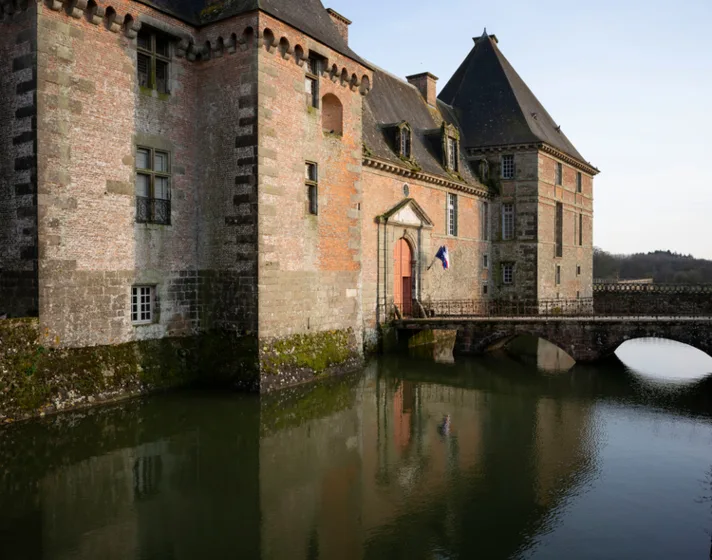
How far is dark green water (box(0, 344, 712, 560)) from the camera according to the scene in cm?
707

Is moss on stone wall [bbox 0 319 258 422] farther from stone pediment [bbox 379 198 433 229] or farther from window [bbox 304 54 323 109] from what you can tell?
stone pediment [bbox 379 198 433 229]

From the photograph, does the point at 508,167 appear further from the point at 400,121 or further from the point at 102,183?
the point at 102,183

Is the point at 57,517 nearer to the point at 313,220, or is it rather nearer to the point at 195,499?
the point at 195,499

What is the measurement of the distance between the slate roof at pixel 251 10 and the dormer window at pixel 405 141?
6.36 meters

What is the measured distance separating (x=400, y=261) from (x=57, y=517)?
16.8 m

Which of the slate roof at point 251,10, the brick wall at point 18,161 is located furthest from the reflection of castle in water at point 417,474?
the slate roof at point 251,10

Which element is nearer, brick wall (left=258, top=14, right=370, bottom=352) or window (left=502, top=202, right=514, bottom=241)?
brick wall (left=258, top=14, right=370, bottom=352)

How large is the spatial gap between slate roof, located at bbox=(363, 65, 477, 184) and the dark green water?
1082 cm

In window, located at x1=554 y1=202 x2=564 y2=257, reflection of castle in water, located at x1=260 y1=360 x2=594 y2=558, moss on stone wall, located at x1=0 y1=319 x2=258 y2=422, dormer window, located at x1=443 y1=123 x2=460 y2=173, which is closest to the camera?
reflection of castle in water, located at x1=260 y1=360 x2=594 y2=558

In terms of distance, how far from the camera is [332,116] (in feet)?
59.8

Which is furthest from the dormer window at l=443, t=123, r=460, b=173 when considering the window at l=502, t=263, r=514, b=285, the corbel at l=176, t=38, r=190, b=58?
the corbel at l=176, t=38, r=190, b=58

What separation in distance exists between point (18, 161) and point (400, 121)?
49.4 ft

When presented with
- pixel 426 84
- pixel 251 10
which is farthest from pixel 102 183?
pixel 426 84

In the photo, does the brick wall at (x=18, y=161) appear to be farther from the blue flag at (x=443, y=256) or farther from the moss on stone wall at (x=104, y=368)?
the blue flag at (x=443, y=256)
